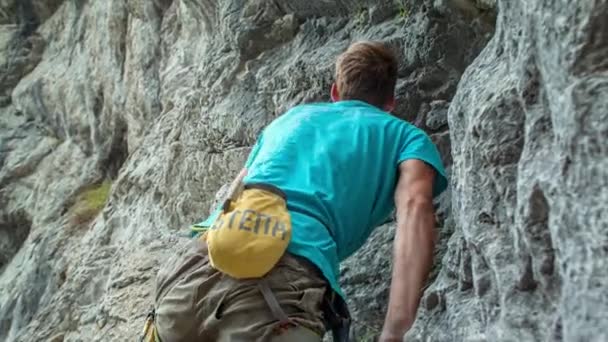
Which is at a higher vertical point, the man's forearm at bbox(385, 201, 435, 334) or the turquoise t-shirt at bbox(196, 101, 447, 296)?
the turquoise t-shirt at bbox(196, 101, 447, 296)

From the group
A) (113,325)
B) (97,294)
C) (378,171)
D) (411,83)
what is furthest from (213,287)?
(97,294)

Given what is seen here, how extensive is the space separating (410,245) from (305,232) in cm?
46

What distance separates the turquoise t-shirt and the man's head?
7.8 inches

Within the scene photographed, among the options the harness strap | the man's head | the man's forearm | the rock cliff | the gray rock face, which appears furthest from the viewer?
the man's head

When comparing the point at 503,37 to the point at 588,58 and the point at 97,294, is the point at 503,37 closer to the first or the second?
the point at 588,58

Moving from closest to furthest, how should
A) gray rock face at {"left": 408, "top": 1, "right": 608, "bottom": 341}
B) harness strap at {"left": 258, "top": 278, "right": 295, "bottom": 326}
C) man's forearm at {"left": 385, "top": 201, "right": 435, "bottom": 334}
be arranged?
gray rock face at {"left": 408, "top": 1, "right": 608, "bottom": 341}
harness strap at {"left": 258, "top": 278, "right": 295, "bottom": 326}
man's forearm at {"left": 385, "top": 201, "right": 435, "bottom": 334}

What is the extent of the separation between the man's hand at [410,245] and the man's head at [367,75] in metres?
0.55

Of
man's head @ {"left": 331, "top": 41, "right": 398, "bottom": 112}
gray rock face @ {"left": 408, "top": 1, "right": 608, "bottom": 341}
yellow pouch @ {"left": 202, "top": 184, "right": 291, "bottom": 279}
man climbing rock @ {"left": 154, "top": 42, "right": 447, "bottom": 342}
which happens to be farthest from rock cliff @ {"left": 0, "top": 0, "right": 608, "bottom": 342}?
yellow pouch @ {"left": 202, "top": 184, "right": 291, "bottom": 279}

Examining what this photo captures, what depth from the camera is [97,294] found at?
849cm

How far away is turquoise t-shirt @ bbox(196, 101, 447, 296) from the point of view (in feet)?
13.2

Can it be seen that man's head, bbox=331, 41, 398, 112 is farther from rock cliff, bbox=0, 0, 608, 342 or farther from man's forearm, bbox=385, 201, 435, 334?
man's forearm, bbox=385, 201, 435, 334

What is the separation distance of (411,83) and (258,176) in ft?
6.41

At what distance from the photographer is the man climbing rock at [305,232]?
383cm

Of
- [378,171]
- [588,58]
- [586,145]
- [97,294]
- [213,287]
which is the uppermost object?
[588,58]
